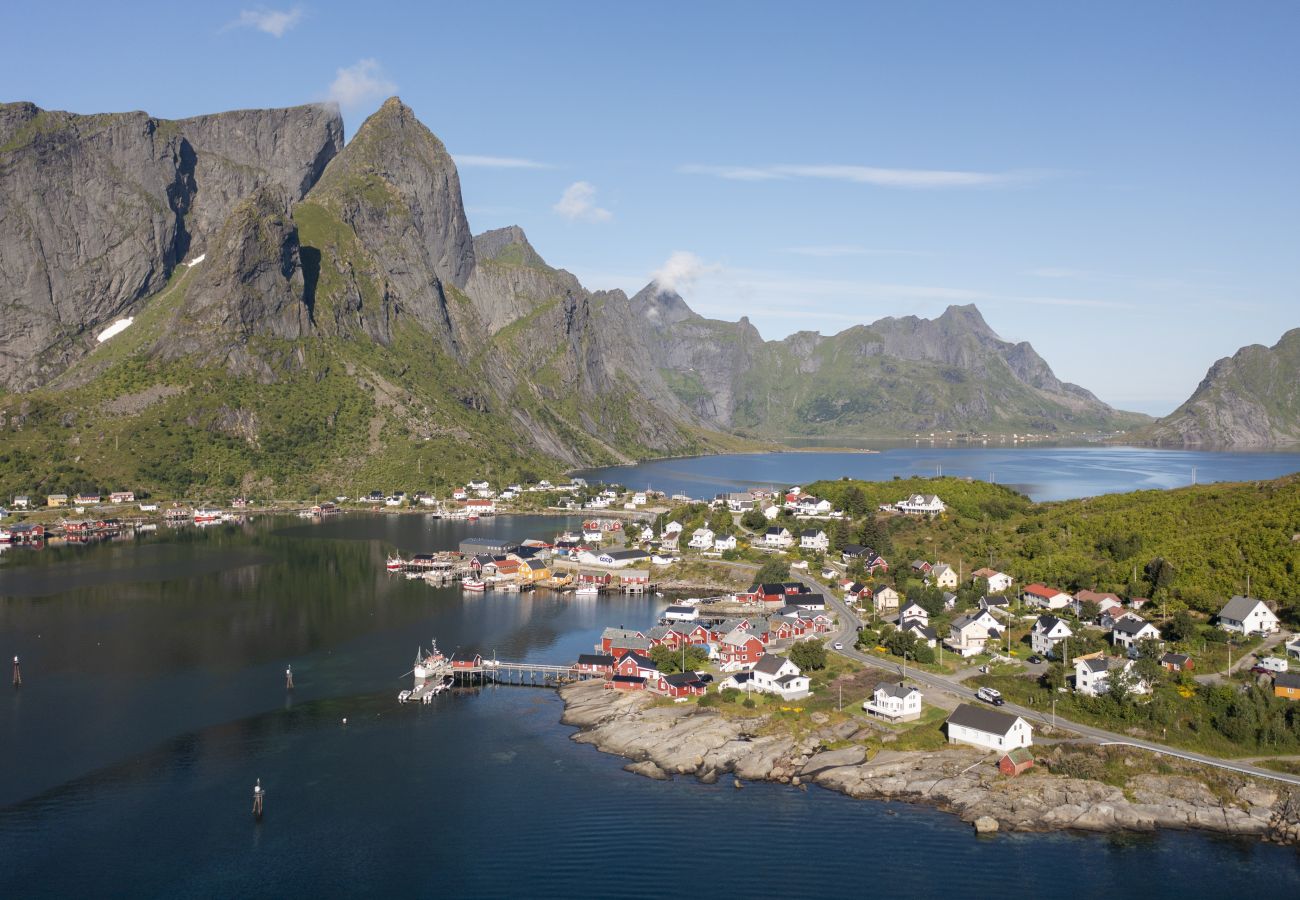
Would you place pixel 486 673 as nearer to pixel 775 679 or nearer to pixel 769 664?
pixel 769 664

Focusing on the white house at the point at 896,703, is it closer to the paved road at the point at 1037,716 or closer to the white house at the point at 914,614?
the paved road at the point at 1037,716

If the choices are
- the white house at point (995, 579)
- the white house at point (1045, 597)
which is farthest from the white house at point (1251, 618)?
the white house at point (995, 579)

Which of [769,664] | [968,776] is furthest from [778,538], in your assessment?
[968,776]

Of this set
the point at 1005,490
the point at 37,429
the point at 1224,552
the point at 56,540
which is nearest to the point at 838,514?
the point at 1005,490

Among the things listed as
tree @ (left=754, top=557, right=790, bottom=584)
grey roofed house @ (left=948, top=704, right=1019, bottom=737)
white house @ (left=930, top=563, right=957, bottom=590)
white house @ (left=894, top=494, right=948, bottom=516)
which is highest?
white house @ (left=894, top=494, right=948, bottom=516)

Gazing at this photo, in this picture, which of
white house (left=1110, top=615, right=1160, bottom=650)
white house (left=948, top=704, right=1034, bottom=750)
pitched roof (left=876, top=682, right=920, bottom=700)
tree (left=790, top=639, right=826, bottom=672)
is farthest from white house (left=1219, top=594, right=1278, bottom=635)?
tree (left=790, top=639, right=826, bottom=672)

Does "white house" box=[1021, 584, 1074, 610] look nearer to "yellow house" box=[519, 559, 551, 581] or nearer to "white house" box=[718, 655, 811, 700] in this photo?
"white house" box=[718, 655, 811, 700]

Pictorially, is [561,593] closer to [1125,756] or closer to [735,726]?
[735,726]
